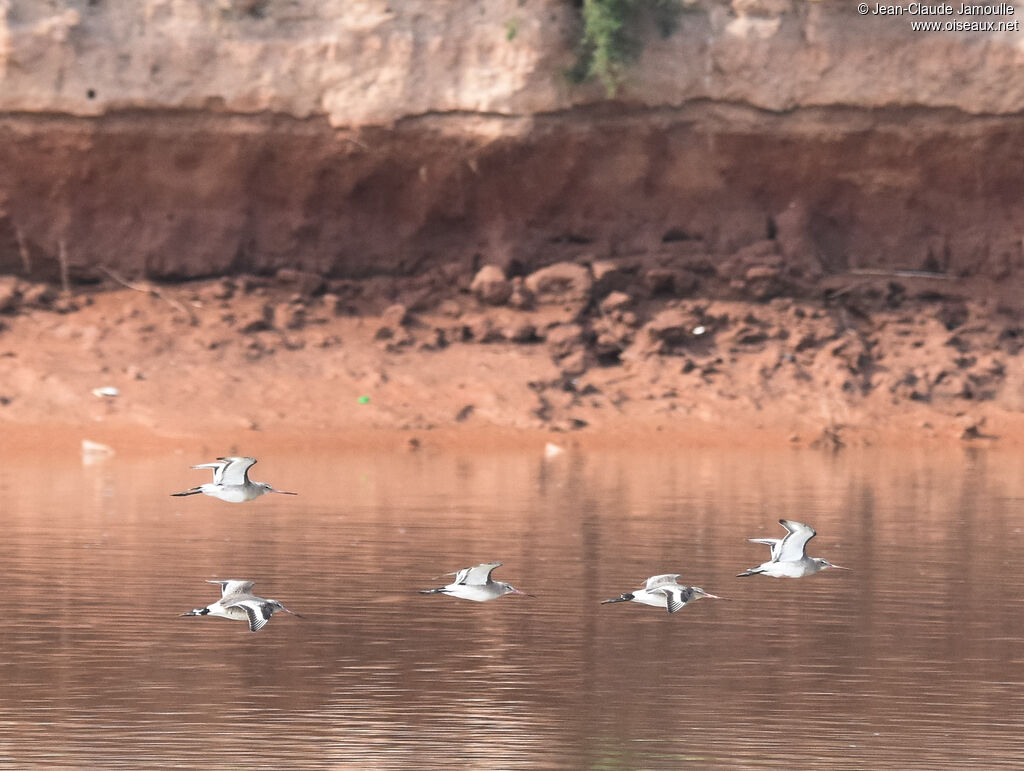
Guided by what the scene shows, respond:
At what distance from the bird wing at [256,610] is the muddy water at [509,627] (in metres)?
0.35

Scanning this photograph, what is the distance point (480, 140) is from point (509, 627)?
33.1 ft

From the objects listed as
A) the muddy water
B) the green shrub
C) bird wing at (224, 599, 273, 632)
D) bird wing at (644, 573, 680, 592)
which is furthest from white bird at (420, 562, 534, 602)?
the green shrub

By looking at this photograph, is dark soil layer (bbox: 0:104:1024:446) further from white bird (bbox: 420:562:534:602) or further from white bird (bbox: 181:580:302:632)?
white bird (bbox: 181:580:302:632)

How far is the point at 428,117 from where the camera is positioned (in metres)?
19.1

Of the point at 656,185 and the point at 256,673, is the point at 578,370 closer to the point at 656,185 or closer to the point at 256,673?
the point at 656,185

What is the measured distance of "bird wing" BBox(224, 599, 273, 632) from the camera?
8.02m

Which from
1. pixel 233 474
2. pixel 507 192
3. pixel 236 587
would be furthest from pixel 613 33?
pixel 236 587

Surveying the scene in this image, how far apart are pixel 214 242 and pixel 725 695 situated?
12.2 metres

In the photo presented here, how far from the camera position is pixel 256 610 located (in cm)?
814

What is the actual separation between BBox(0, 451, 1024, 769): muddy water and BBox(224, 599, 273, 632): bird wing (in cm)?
35

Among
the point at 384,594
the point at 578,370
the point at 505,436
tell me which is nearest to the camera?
the point at 384,594

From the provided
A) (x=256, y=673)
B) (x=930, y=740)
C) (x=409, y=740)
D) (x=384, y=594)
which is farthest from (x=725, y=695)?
Answer: (x=384, y=594)

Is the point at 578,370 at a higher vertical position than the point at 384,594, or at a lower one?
higher

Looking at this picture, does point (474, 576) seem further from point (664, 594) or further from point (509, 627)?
point (509, 627)
